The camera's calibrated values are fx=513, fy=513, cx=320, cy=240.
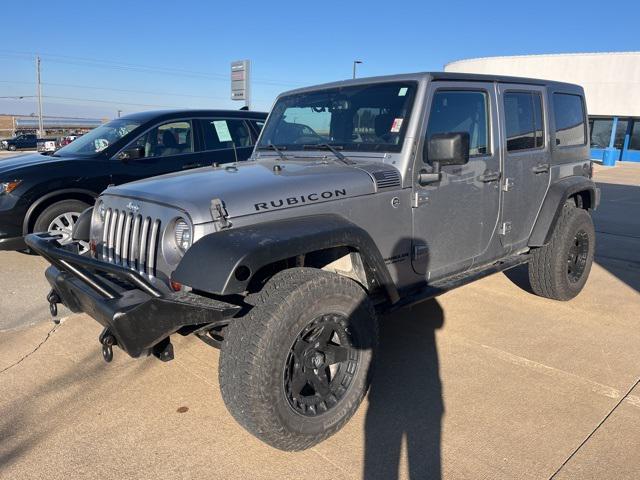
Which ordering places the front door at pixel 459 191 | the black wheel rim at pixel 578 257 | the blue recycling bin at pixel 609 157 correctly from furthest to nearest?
1. the blue recycling bin at pixel 609 157
2. the black wheel rim at pixel 578 257
3. the front door at pixel 459 191

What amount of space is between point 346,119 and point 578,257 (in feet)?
9.40

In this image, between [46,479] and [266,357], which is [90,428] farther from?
[266,357]

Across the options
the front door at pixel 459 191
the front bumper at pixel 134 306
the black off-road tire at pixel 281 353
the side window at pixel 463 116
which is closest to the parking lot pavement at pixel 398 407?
the black off-road tire at pixel 281 353

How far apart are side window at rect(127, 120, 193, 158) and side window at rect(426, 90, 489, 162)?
4014 mm

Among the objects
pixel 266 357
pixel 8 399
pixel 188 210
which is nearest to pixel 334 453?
pixel 266 357

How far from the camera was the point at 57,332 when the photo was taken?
4.15 meters

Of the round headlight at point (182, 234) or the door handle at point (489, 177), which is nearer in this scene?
the round headlight at point (182, 234)

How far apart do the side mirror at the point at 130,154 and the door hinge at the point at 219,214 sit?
422cm

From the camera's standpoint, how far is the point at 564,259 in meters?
4.61

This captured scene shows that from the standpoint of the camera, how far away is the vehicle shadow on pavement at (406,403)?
101 inches

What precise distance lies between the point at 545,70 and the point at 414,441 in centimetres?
2943

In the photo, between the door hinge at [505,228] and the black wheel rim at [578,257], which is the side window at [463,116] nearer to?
the door hinge at [505,228]

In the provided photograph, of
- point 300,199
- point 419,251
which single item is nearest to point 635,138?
point 419,251

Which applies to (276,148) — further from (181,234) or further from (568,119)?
(568,119)
